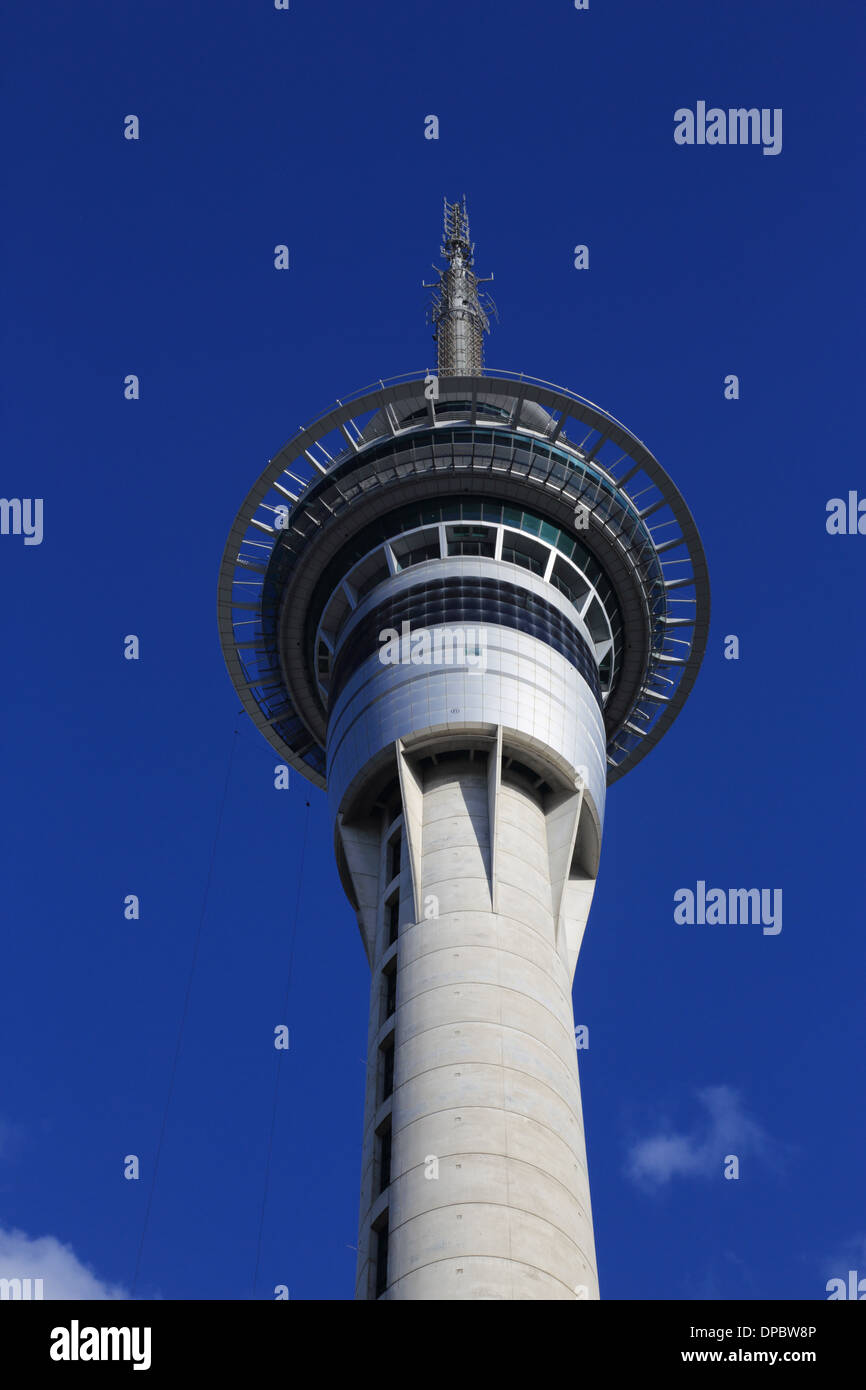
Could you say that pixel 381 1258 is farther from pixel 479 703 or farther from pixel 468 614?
pixel 468 614

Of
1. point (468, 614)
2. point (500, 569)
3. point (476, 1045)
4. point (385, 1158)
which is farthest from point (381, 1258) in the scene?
point (500, 569)

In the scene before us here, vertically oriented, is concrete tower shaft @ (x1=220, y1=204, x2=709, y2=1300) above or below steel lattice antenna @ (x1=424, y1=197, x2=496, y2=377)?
below

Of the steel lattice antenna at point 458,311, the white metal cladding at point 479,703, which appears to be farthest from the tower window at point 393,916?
the steel lattice antenna at point 458,311

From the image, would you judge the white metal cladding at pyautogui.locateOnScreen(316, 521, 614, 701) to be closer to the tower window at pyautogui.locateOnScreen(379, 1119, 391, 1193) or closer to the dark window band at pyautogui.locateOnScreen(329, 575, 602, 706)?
the dark window band at pyautogui.locateOnScreen(329, 575, 602, 706)

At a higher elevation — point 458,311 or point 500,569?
point 458,311

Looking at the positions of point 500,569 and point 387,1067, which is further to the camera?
point 500,569

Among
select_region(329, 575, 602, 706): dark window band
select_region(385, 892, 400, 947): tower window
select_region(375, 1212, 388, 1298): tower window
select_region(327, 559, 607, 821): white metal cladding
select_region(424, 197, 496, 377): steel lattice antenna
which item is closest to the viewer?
select_region(375, 1212, 388, 1298): tower window

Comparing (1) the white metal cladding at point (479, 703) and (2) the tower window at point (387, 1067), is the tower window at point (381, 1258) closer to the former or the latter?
(2) the tower window at point (387, 1067)

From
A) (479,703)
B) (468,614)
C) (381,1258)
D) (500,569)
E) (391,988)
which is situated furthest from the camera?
(500,569)

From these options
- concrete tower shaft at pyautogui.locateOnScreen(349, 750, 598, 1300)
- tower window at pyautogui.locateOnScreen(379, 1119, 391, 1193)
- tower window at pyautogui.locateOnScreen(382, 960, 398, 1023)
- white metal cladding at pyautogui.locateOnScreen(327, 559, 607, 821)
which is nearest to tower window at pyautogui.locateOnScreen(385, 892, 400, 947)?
concrete tower shaft at pyautogui.locateOnScreen(349, 750, 598, 1300)
